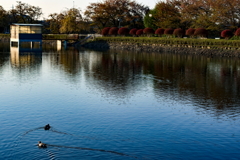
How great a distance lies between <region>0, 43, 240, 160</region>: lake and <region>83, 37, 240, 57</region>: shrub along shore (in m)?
27.8

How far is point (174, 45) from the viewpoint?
69.2 metres

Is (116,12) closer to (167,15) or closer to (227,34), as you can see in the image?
(167,15)

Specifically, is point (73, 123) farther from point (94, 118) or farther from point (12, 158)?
point (12, 158)

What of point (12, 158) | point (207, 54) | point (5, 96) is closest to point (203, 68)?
point (207, 54)

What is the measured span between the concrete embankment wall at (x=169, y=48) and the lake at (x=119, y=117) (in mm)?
26987

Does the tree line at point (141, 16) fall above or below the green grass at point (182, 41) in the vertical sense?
above

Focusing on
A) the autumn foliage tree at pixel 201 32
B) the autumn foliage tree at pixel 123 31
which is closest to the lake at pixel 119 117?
the autumn foliage tree at pixel 201 32

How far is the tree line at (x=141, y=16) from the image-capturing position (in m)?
68.8

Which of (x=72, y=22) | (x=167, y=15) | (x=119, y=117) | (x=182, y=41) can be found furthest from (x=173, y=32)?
(x=119, y=117)

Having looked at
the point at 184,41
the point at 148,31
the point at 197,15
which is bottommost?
the point at 184,41

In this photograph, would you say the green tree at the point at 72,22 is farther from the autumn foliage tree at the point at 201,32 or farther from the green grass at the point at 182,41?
the autumn foliage tree at the point at 201,32

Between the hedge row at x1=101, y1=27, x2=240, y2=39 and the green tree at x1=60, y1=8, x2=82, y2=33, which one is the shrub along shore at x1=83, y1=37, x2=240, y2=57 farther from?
the green tree at x1=60, y1=8, x2=82, y2=33

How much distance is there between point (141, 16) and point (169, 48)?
30312 mm

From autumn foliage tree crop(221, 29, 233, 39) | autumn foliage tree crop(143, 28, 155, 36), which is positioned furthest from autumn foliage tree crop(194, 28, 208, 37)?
autumn foliage tree crop(143, 28, 155, 36)
